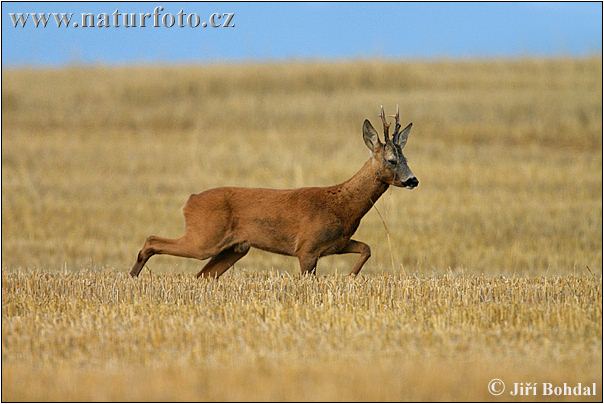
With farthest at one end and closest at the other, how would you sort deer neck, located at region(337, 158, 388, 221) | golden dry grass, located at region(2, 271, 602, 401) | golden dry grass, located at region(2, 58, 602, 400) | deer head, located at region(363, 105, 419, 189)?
deer neck, located at region(337, 158, 388, 221) → deer head, located at region(363, 105, 419, 189) → golden dry grass, located at region(2, 58, 602, 400) → golden dry grass, located at region(2, 271, 602, 401)

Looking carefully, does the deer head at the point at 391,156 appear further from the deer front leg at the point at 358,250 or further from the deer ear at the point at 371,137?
the deer front leg at the point at 358,250

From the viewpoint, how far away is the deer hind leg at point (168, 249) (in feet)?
39.0

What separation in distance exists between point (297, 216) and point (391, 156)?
3.70 ft

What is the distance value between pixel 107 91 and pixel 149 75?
97.4 inches

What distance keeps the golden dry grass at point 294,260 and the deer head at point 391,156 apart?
1.06m

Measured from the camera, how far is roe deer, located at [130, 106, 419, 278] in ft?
37.7

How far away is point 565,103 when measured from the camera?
31422 millimetres

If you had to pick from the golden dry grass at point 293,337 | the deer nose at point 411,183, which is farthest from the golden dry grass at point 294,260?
the deer nose at point 411,183

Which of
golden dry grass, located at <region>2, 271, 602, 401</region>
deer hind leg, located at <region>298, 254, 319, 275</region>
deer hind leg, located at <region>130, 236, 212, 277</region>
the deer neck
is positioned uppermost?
the deer neck

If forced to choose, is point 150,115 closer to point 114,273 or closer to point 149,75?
point 149,75

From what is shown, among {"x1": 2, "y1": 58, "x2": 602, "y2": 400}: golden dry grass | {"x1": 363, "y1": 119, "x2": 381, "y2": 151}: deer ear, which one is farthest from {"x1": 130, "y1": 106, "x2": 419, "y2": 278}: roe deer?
{"x1": 2, "y1": 58, "x2": 602, "y2": 400}: golden dry grass

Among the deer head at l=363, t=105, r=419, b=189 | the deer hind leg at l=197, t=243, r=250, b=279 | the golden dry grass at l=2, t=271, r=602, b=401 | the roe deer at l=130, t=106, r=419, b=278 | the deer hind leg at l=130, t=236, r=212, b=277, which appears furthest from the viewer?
the deer hind leg at l=197, t=243, r=250, b=279

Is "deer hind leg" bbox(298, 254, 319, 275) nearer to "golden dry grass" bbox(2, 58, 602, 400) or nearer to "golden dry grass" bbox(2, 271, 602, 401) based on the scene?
A: "golden dry grass" bbox(2, 58, 602, 400)

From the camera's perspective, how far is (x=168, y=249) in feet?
39.6
